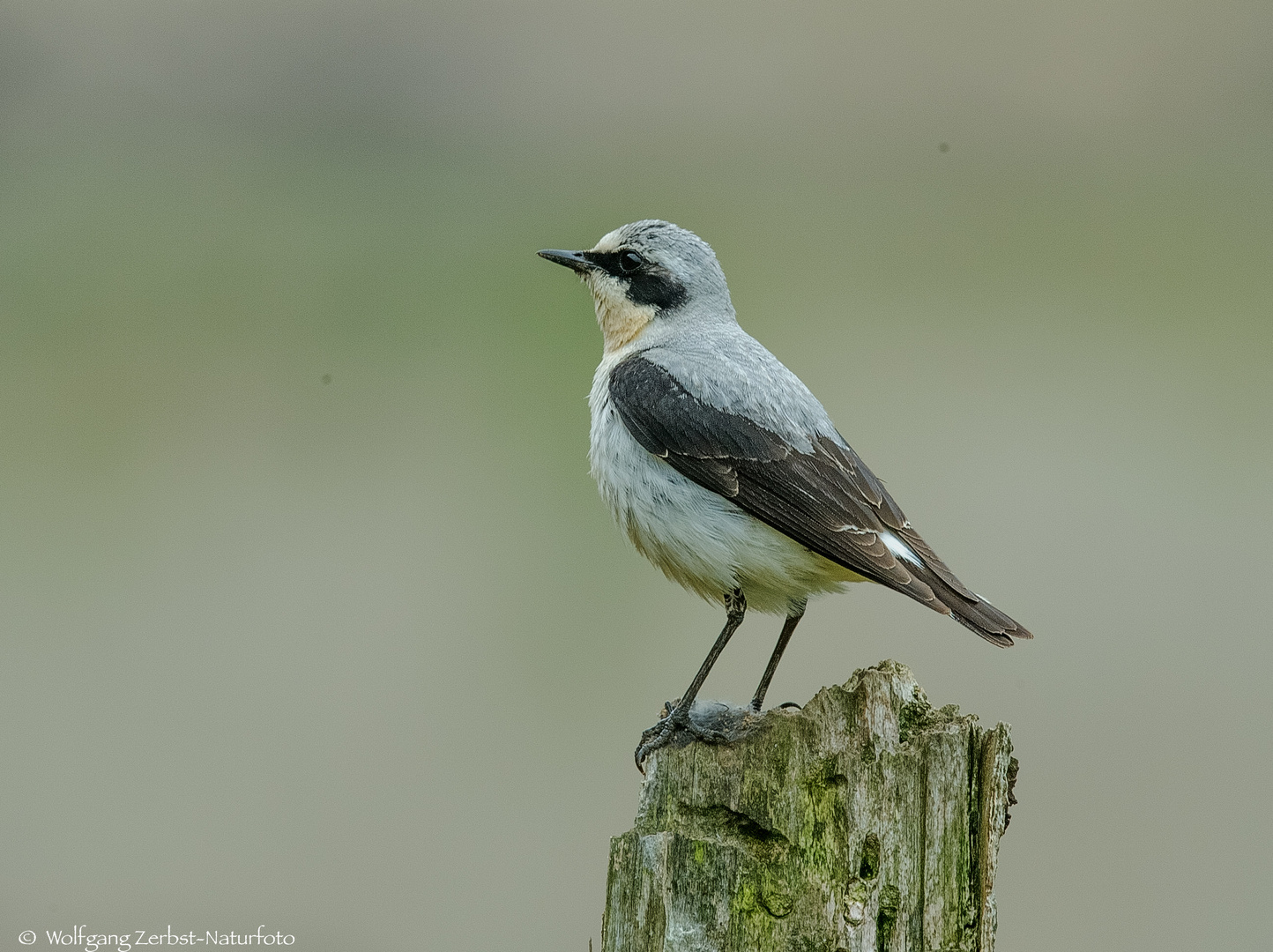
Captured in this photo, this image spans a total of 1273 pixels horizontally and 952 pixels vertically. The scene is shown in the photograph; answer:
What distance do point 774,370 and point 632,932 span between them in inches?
105

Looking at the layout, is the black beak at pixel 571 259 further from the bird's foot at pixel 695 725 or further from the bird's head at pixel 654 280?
the bird's foot at pixel 695 725

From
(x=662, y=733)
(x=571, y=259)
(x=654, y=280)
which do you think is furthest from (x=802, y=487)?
(x=571, y=259)

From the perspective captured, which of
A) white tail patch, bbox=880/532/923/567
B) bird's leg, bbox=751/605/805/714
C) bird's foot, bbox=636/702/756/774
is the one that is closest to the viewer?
bird's foot, bbox=636/702/756/774

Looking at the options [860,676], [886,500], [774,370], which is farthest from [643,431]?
[860,676]

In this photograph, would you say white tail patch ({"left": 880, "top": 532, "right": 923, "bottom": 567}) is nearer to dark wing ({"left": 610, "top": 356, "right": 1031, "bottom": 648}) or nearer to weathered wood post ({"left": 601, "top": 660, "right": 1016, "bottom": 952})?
dark wing ({"left": 610, "top": 356, "right": 1031, "bottom": 648})

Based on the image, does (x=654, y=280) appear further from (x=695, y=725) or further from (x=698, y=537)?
(x=695, y=725)

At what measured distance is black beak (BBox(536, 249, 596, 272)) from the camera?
6320 mm

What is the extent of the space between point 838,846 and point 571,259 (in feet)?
11.8

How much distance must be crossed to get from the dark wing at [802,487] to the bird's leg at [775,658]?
1.99ft

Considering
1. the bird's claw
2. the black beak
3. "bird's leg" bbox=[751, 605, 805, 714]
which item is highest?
the black beak

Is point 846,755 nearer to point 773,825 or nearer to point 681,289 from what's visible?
point 773,825

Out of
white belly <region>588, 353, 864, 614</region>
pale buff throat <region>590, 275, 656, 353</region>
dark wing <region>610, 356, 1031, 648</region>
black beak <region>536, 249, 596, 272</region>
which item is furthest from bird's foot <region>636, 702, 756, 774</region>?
black beak <region>536, 249, 596, 272</region>

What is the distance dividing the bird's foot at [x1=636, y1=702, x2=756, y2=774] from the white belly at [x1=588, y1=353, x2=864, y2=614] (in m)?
0.53

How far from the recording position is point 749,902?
3.68 metres
